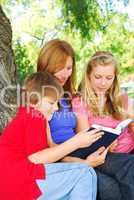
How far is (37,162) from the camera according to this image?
2023mm

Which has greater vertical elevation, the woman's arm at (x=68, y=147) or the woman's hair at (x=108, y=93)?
the woman's hair at (x=108, y=93)

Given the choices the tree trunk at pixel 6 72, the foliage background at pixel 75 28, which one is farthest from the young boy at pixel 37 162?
the foliage background at pixel 75 28

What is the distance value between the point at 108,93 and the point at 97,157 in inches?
17.2

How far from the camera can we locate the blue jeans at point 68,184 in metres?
1.94

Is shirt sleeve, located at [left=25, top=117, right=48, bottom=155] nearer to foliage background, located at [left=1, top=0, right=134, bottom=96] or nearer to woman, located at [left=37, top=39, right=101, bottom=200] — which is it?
woman, located at [left=37, top=39, right=101, bottom=200]

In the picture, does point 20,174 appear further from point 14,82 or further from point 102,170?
point 14,82

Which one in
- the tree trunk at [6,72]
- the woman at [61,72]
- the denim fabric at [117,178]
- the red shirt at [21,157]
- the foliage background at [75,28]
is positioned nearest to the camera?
the red shirt at [21,157]

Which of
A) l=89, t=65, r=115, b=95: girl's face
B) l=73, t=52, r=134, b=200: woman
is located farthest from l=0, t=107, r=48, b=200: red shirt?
l=89, t=65, r=115, b=95: girl's face

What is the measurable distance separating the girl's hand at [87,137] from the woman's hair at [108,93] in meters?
0.35

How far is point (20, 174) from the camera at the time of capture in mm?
1910

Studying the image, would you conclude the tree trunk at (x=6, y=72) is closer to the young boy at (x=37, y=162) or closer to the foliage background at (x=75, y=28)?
the young boy at (x=37, y=162)

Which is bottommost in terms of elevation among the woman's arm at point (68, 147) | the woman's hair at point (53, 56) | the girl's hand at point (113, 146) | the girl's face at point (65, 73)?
the girl's hand at point (113, 146)

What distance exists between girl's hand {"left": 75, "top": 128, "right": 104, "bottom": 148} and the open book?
0.02 metres

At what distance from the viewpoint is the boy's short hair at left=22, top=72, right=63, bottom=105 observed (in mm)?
2016
